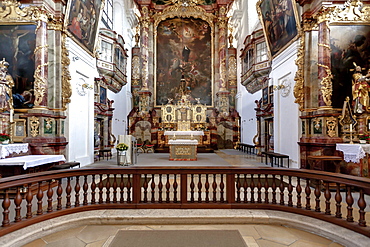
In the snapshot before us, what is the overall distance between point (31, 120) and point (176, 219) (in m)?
5.78

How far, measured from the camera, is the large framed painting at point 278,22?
748cm

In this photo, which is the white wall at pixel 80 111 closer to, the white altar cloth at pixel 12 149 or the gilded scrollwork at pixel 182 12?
the white altar cloth at pixel 12 149

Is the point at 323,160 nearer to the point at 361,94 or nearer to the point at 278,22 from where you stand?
the point at 361,94

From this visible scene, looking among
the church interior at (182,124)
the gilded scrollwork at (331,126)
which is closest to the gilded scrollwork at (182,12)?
the church interior at (182,124)

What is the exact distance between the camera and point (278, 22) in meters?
8.31

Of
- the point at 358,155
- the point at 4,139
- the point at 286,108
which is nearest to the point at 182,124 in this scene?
the point at 286,108

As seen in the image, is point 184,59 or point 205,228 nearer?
point 205,228

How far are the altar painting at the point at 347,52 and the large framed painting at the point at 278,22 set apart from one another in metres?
1.26

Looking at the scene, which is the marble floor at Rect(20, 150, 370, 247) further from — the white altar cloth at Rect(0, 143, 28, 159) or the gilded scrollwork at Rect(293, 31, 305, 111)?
the gilded scrollwork at Rect(293, 31, 305, 111)

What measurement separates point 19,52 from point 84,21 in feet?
8.56

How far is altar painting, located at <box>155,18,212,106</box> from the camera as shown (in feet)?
55.6

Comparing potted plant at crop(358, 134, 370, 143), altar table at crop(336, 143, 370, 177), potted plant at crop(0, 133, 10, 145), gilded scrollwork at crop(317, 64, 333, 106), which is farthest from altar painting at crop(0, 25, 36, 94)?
potted plant at crop(358, 134, 370, 143)

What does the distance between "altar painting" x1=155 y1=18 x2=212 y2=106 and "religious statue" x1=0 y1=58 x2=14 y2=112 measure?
1073 centimetres

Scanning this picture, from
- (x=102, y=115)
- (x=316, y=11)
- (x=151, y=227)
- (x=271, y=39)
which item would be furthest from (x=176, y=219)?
(x=102, y=115)
